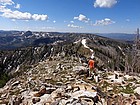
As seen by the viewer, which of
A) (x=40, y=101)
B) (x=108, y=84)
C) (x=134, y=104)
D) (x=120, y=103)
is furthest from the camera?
(x=108, y=84)

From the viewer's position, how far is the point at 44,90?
2105 centimetres

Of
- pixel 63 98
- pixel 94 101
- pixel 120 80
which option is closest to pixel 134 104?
Result: pixel 94 101

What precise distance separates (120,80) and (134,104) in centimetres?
865

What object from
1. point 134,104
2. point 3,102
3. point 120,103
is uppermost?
point 120,103

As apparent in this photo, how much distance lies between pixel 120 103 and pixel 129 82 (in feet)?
52.2

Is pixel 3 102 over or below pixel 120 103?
below

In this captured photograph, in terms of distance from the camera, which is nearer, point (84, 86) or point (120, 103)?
point (120, 103)

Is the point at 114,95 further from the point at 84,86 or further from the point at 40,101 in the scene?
the point at 40,101

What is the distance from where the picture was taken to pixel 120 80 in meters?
25.9

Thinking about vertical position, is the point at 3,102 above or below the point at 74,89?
below

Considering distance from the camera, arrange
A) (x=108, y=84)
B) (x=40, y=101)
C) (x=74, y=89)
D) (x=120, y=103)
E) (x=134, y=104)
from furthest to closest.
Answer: (x=108, y=84)
(x=74, y=89)
(x=40, y=101)
(x=134, y=104)
(x=120, y=103)

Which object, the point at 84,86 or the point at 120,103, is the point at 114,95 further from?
the point at 120,103

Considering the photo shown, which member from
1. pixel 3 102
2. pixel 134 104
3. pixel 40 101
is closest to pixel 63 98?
pixel 40 101

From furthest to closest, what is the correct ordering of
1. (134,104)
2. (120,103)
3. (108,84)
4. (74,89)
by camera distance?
(108,84) < (74,89) < (134,104) < (120,103)
